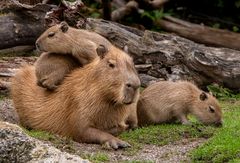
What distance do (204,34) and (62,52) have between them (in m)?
7.61

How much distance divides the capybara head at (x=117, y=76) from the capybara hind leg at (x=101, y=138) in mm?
375

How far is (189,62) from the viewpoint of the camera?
12.3 m

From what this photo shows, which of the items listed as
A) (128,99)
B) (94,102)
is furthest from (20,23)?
(128,99)

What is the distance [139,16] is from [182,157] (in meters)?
9.61

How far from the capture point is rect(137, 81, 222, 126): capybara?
9703mm

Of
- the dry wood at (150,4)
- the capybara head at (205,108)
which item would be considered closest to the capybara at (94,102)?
the capybara head at (205,108)

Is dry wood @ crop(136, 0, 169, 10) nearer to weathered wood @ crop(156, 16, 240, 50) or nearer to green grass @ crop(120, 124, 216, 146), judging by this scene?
weathered wood @ crop(156, 16, 240, 50)

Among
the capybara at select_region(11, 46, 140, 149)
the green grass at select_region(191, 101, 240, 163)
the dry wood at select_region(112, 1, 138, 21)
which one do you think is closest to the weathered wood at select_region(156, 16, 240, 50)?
the dry wood at select_region(112, 1, 138, 21)

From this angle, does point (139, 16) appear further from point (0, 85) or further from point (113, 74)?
point (113, 74)

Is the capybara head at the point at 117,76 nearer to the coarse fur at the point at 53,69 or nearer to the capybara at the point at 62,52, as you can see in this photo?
the capybara at the point at 62,52

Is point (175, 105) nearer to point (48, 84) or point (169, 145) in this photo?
point (169, 145)

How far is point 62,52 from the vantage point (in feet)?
28.5

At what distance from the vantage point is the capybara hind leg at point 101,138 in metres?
7.93

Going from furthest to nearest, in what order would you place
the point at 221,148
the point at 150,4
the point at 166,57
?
1. the point at 150,4
2. the point at 166,57
3. the point at 221,148
